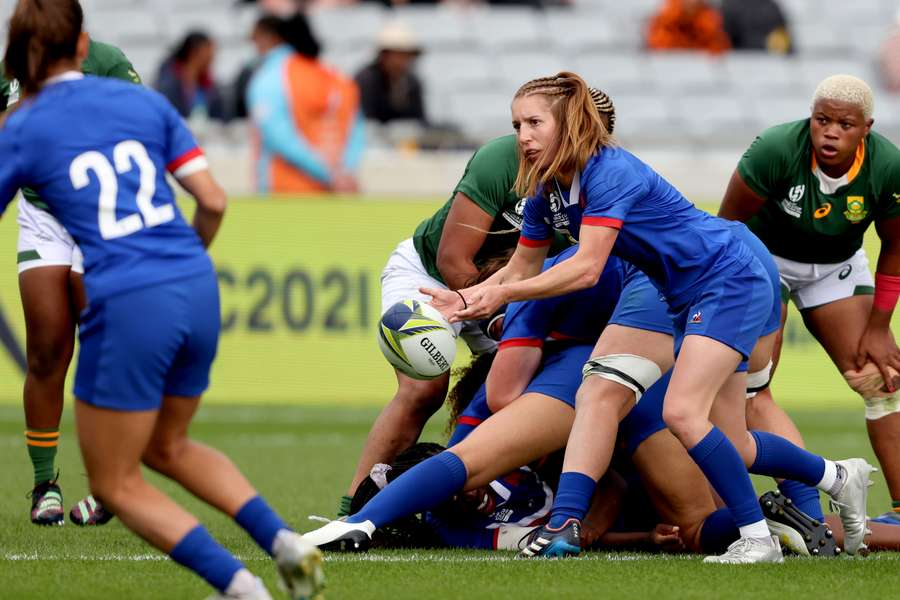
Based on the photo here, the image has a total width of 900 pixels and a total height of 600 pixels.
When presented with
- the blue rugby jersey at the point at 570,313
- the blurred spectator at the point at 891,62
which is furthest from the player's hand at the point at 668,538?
the blurred spectator at the point at 891,62

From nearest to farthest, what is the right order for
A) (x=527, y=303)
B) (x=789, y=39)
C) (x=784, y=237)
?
(x=527, y=303)
(x=784, y=237)
(x=789, y=39)

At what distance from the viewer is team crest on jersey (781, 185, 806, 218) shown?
20.3ft

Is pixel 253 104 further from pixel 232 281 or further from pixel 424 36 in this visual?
pixel 424 36

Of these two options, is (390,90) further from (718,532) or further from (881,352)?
(718,532)

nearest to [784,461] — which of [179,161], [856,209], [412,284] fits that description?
[856,209]

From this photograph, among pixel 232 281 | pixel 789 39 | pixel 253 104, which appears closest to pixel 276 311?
pixel 232 281

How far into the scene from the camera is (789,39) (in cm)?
1648

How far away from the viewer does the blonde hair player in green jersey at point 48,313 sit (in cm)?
596

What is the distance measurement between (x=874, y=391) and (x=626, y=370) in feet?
5.24

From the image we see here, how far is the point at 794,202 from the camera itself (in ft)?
20.5

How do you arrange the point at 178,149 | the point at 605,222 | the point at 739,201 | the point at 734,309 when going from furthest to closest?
1. the point at 739,201
2. the point at 734,309
3. the point at 605,222
4. the point at 178,149

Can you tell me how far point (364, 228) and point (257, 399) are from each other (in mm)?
1555

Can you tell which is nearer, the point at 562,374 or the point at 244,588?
the point at 244,588

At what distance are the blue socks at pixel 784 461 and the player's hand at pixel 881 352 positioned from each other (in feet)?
3.31
